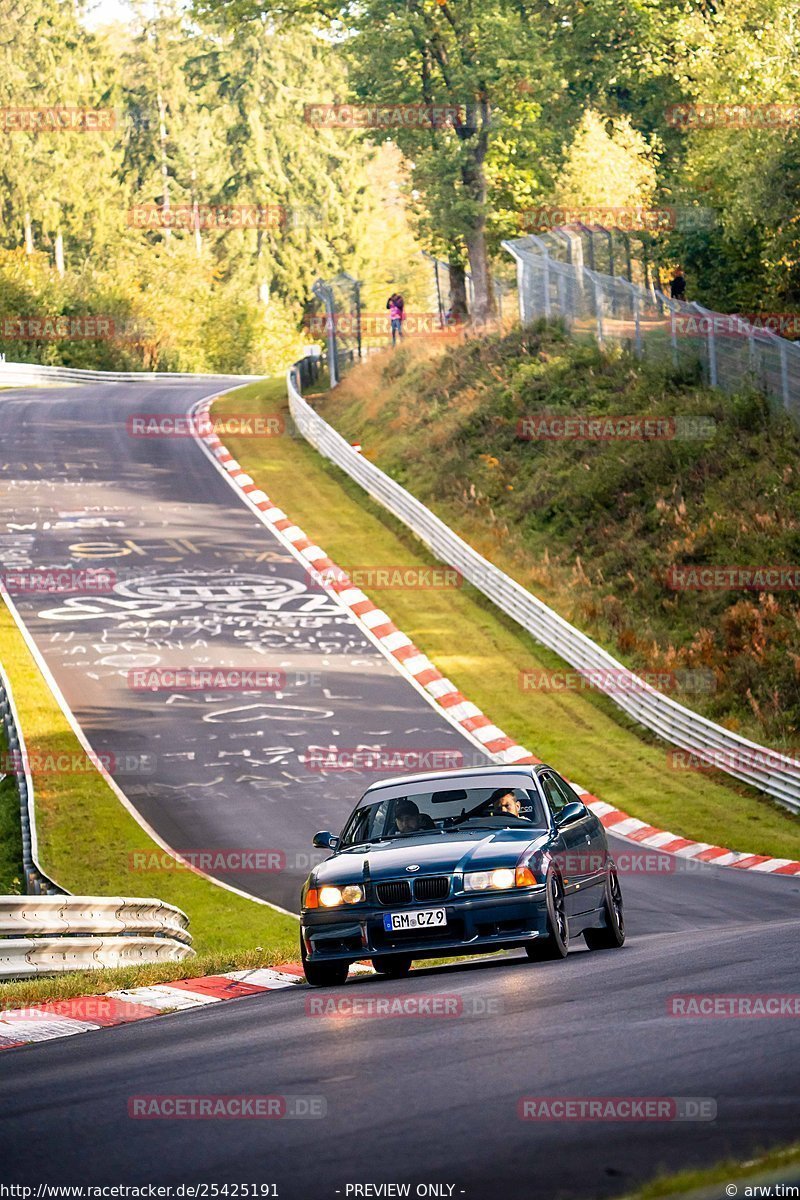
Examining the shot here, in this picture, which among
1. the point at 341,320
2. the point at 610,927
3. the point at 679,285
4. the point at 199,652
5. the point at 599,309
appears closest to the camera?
the point at 610,927

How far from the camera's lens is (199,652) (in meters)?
28.9

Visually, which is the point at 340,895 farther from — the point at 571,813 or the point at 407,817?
the point at 571,813

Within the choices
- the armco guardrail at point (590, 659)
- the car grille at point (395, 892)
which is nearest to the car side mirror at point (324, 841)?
the car grille at point (395, 892)

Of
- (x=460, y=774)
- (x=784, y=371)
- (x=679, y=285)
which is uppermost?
(x=679, y=285)

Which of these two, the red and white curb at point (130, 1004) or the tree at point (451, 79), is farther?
the tree at point (451, 79)

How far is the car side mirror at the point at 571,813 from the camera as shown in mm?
11906

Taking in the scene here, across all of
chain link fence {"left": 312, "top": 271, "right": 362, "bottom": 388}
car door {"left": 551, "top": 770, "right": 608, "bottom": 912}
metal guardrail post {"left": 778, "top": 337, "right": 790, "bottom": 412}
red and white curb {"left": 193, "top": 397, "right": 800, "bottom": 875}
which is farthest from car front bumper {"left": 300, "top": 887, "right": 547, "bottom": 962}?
chain link fence {"left": 312, "top": 271, "right": 362, "bottom": 388}

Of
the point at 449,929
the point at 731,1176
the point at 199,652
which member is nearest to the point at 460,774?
the point at 449,929

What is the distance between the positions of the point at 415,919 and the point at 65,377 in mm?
62540

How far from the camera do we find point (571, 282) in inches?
1615

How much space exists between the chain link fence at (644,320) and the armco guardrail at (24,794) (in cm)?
1605

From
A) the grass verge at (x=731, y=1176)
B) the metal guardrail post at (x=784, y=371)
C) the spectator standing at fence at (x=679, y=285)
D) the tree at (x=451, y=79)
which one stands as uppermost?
the tree at (x=451, y=79)

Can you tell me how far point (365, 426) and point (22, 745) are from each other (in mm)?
24315

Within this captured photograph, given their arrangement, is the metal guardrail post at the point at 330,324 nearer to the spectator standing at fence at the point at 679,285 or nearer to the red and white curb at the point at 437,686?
the red and white curb at the point at 437,686
